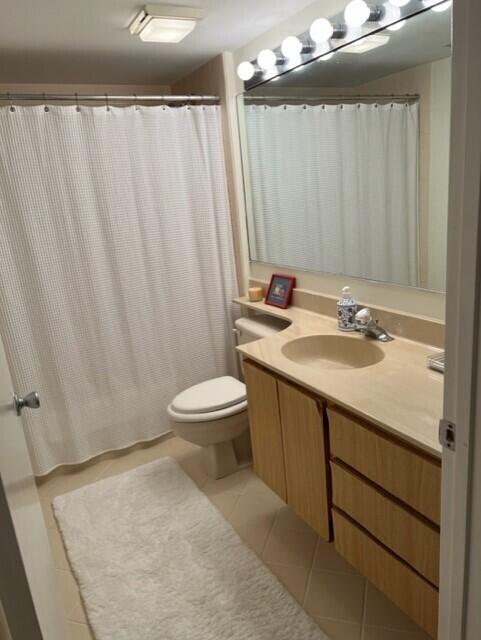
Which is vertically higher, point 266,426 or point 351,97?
point 351,97

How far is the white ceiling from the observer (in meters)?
1.72

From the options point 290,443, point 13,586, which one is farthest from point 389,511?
point 13,586

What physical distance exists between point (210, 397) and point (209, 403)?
62 millimetres

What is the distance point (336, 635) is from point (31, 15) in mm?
2454

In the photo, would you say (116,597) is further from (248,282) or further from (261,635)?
(248,282)

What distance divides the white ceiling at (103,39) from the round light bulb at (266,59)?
0.33 ft

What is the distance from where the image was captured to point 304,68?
204 cm

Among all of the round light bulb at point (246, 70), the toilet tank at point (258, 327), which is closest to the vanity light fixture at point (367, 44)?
the round light bulb at point (246, 70)

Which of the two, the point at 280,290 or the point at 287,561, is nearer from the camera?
the point at 287,561

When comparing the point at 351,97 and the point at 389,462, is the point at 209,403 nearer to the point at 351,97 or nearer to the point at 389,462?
the point at 389,462

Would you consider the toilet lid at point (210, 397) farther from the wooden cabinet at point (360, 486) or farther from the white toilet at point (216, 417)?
the wooden cabinet at point (360, 486)

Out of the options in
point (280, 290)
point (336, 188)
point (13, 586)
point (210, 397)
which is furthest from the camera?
point (280, 290)

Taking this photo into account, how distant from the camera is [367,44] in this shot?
172 cm

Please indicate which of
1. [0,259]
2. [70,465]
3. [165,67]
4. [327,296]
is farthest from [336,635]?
[165,67]
